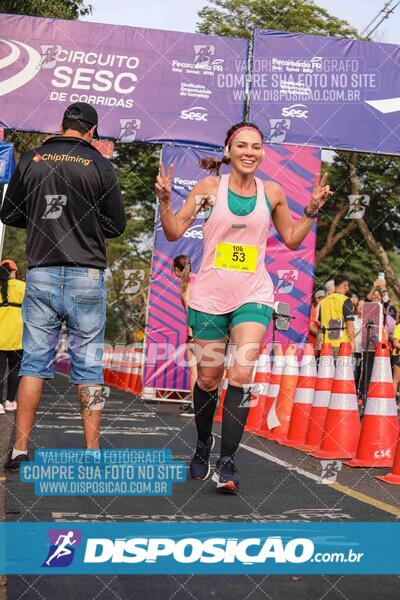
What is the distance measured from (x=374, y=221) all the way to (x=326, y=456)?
22510 mm

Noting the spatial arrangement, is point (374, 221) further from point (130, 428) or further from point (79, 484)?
point (79, 484)

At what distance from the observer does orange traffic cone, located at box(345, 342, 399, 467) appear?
6523 millimetres

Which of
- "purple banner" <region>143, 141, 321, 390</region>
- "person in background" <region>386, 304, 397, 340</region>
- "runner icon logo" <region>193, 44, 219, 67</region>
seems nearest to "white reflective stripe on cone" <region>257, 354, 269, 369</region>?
"purple banner" <region>143, 141, 321, 390</region>

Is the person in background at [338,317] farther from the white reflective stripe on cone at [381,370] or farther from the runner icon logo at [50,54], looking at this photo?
the runner icon logo at [50,54]

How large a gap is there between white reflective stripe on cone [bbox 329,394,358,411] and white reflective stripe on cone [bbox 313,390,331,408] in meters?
0.55

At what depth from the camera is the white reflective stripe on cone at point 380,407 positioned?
263 inches

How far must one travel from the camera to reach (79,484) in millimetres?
4605

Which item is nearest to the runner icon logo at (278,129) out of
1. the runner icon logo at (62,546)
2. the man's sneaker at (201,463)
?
the man's sneaker at (201,463)

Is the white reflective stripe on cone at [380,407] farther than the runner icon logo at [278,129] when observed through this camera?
No

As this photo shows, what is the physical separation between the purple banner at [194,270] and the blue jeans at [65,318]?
8.80 metres

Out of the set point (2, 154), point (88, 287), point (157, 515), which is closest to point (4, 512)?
point (157, 515)

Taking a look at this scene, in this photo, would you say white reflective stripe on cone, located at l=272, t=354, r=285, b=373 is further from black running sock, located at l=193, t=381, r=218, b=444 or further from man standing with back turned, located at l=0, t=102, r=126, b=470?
man standing with back turned, located at l=0, t=102, r=126, b=470

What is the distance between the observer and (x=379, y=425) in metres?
6.60

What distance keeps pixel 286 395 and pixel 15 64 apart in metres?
7.28
